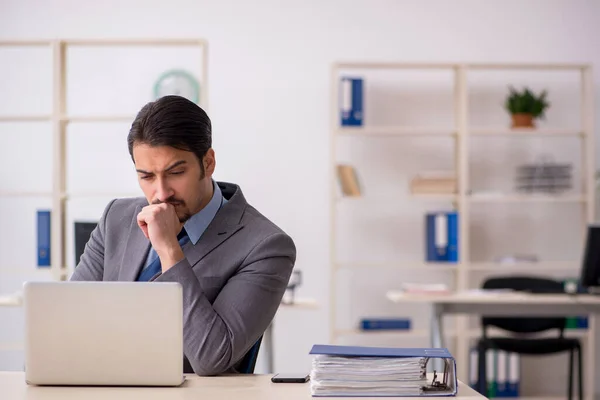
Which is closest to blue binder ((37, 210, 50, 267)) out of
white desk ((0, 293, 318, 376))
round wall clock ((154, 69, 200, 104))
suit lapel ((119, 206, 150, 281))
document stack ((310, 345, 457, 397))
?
white desk ((0, 293, 318, 376))

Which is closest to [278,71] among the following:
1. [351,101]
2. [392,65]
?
[351,101]

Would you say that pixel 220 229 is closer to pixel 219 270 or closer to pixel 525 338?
pixel 219 270

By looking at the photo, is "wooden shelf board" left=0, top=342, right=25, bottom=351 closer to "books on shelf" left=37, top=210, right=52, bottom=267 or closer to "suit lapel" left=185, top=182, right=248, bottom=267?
"books on shelf" left=37, top=210, right=52, bottom=267

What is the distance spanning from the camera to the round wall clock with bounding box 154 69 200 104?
568cm

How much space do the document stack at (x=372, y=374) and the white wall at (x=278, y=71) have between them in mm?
4128

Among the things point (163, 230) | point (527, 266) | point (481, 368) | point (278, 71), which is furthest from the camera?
point (278, 71)

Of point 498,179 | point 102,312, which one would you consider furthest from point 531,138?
point 102,312

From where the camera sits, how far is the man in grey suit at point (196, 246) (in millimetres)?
1884

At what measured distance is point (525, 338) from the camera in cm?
505

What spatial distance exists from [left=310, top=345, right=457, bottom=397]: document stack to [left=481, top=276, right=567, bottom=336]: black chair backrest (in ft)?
11.6

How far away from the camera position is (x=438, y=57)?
5.89 meters

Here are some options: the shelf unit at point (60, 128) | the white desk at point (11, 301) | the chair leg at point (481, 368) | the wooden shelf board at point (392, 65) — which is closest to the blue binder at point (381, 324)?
the chair leg at point (481, 368)

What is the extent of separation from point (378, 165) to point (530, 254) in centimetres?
123

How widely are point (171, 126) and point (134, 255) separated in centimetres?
36
